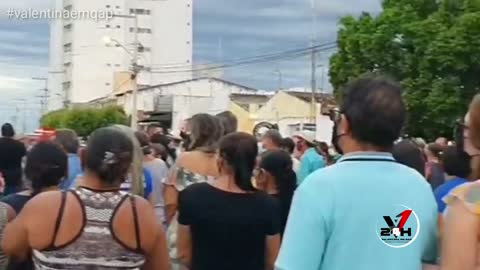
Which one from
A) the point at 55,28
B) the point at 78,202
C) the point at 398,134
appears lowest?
the point at 78,202

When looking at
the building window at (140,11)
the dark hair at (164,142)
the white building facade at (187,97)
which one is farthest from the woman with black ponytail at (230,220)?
the building window at (140,11)

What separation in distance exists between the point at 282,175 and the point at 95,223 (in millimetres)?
3596

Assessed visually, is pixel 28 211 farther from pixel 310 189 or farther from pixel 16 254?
pixel 310 189

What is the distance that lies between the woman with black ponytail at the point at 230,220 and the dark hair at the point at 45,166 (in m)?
0.79

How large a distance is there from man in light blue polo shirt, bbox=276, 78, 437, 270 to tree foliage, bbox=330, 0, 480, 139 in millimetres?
31786

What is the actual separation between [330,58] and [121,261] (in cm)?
4385

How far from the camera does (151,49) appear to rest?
133750 mm

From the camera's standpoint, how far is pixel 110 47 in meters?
120

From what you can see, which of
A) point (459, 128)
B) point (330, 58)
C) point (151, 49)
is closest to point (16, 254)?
point (459, 128)

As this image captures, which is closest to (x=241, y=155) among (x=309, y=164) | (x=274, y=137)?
(x=274, y=137)

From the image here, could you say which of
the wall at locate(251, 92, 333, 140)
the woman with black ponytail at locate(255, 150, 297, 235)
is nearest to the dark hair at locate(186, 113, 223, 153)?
the woman with black ponytail at locate(255, 150, 297, 235)

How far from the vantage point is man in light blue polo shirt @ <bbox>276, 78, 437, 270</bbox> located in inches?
140

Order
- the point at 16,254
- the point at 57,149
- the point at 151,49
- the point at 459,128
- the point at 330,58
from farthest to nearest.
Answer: the point at 151,49
the point at 330,58
the point at 57,149
the point at 16,254
the point at 459,128

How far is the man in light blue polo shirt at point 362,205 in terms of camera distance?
3553mm
